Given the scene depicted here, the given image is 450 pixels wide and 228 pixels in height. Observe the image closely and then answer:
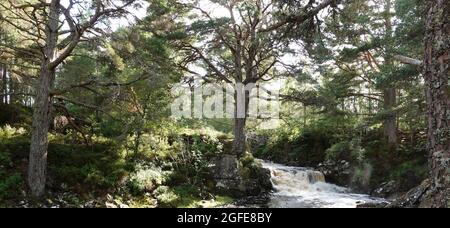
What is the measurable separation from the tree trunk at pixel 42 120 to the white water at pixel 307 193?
838 centimetres

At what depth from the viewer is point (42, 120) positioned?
1170 cm

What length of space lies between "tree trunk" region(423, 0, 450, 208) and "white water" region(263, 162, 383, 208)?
10894 millimetres

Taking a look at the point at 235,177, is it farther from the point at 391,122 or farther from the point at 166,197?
the point at 391,122

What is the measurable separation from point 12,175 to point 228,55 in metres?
13.2

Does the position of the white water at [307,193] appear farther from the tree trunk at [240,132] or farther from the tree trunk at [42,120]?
the tree trunk at [42,120]

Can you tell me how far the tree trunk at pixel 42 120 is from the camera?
11.5 metres

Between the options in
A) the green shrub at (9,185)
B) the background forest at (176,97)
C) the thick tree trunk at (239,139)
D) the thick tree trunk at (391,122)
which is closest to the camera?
the background forest at (176,97)

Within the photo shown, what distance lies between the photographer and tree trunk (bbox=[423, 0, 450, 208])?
4.50 m

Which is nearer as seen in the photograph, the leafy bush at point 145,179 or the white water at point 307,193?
the leafy bush at point 145,179

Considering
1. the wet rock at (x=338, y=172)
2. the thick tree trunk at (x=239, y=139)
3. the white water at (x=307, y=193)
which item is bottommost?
the white water at (x=307, y=193)

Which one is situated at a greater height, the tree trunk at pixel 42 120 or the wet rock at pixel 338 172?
the tree trunk at pixel 42 120

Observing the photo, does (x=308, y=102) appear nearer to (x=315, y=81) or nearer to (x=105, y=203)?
(x=315, y=81)

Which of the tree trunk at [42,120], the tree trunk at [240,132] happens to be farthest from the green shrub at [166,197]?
the tree trunk at [240,132]
